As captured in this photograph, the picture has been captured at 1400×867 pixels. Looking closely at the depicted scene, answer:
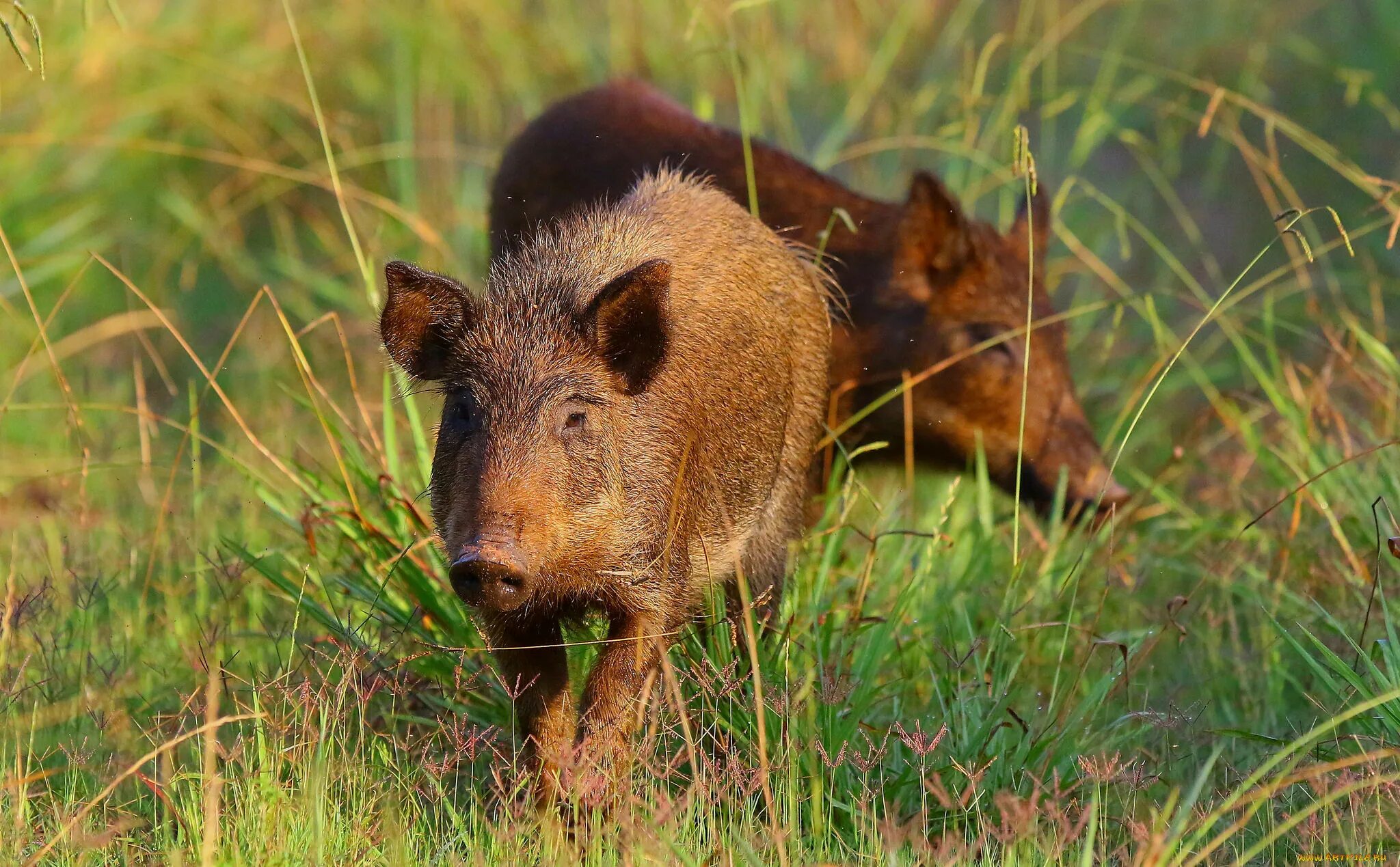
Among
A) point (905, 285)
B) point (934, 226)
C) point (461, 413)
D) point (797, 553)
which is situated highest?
point (461, 413)

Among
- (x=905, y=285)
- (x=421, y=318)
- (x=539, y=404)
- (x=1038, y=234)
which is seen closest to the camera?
(x=539, y=404)

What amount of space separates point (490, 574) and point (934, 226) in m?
3.01

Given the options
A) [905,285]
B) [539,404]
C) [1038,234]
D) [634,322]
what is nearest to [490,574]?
[539,404]

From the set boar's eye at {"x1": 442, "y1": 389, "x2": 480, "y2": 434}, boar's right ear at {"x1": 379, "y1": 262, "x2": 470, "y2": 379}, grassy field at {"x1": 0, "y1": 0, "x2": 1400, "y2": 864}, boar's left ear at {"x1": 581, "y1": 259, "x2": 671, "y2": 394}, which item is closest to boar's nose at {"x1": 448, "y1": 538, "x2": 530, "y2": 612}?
grassy field at {"x1": 0, "y1": 0, "x2": 1400, "y2": 864}

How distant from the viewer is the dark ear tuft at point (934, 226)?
18.7 feet

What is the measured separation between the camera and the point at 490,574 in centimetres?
337

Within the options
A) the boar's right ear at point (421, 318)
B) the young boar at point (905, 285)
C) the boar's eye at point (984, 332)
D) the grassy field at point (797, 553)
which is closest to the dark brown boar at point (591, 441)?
the boar's right ear at point (421, 318)

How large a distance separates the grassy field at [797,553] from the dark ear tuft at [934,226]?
0.94ft

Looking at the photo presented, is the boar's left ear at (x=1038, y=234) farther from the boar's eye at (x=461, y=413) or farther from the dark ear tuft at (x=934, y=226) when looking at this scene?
the boar's eye at (x=461, y=413)

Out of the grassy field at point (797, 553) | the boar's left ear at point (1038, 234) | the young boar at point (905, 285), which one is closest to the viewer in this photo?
the grassy field at point (797, 553)

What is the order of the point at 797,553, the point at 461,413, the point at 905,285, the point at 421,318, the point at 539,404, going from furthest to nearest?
the point at 905,285
the point at 797,553
the point at 421,318
the point at 461,413
the point at 539,404

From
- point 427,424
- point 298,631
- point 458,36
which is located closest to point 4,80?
point 458,36

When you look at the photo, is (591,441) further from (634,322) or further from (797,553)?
(797,553)

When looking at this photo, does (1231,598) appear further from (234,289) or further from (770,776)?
(234,289)
